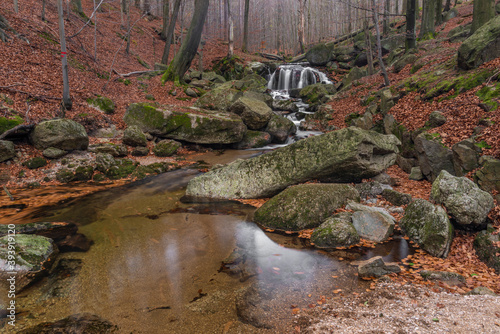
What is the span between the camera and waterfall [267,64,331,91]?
23.3 m

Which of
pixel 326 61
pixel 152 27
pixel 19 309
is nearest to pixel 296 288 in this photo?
pixel 19 309

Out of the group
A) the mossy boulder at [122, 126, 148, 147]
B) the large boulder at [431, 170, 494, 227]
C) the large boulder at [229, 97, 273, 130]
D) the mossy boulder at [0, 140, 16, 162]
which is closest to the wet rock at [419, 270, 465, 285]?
the large boulder at [431, 170, 494, 227]

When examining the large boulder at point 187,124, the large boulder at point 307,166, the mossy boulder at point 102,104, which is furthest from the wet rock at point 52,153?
the large boulder at point 307,166

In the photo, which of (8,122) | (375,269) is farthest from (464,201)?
(8,122)

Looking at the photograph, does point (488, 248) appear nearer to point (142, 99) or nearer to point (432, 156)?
point (432, 156)

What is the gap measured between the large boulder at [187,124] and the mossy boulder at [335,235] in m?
8.42

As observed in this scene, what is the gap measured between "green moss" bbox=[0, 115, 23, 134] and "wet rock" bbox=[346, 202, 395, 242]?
33.9 ft

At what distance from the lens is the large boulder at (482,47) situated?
27.9 feet

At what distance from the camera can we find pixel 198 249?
4699 millimetres

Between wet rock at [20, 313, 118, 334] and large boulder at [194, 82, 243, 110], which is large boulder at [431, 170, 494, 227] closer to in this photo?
wet rock at [20, 313, 118, 334]

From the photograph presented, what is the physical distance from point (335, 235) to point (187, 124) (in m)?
9.15

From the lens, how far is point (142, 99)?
15.1 metres

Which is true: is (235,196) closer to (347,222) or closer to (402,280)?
(347,222)

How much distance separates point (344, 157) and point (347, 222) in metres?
1.98
